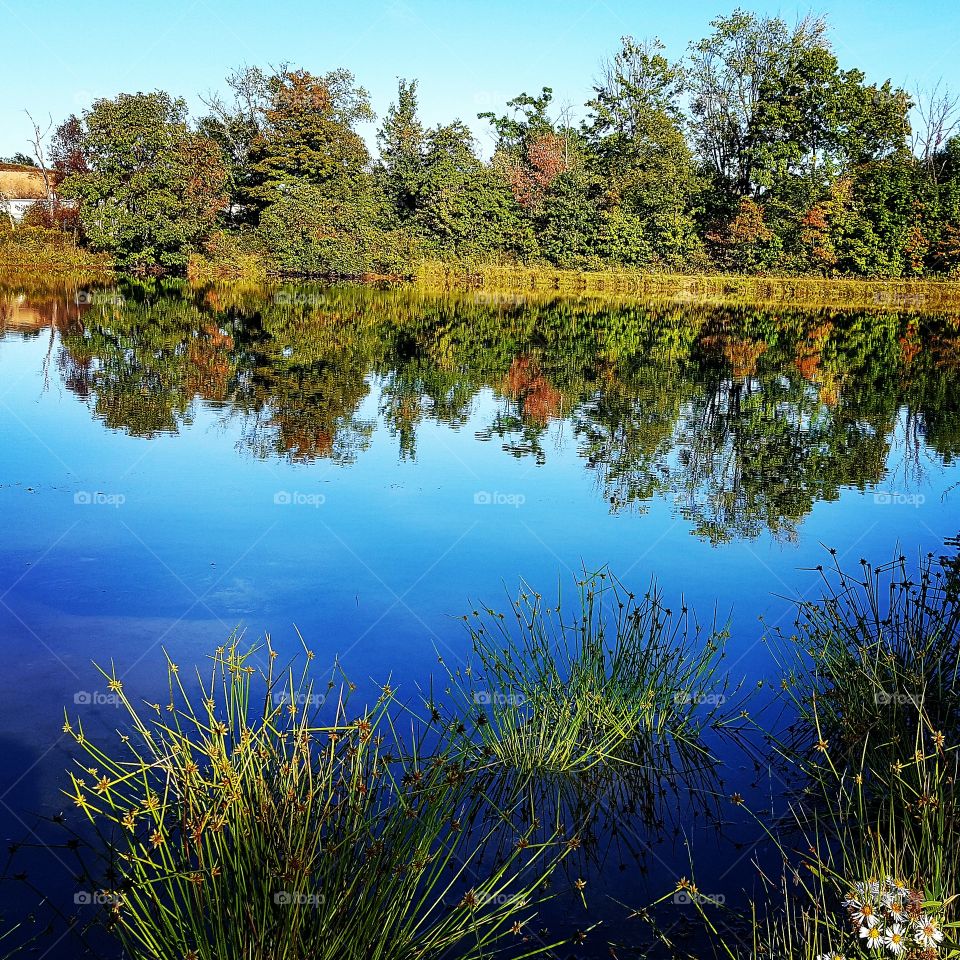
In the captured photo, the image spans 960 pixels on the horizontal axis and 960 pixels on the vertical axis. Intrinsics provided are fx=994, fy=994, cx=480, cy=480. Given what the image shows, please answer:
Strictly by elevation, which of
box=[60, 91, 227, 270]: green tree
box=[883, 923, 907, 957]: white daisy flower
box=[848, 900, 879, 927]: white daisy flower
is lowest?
box=[883, 923, 907, 957]: white daisy flower

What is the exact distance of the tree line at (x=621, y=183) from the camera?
36250 mm

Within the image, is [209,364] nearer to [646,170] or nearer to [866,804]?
[866,804]

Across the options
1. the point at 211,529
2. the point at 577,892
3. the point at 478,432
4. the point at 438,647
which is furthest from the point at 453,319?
the point at 577,892

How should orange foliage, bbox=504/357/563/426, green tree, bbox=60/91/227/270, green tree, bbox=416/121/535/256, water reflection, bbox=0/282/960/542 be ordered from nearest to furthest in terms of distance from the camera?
water reflection, bbox=0/282/960/542
orange foliage, bbox=504/357/563/426
green tree, bbox=60/91/227/270
green tree, bbox=416/121/535/256

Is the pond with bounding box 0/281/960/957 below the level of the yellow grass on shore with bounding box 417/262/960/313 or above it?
below

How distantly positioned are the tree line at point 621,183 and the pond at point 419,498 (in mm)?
17623

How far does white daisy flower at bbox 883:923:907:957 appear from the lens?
210 centimetres

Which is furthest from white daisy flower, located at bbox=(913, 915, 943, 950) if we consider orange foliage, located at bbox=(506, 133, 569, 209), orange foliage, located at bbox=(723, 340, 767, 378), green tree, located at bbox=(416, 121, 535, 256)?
orange foliage, located at bbox=(506, 133, 569, 209)

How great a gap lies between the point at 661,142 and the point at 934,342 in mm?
20941

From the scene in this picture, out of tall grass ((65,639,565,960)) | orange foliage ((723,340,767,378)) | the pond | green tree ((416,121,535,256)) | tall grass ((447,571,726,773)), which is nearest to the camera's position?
tall grass ((65,639,565,960))

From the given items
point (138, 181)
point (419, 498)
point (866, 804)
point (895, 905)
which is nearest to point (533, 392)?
point (419, 498)

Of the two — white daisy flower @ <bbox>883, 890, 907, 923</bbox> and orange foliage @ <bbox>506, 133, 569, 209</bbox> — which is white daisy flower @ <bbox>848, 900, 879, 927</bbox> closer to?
white daisy flower @ <bbox>883, 890, 907, 923</bbox>

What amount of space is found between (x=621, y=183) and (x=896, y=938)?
40115 mm

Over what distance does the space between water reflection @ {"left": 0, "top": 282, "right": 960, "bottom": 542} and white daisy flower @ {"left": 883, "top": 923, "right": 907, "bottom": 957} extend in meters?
5.54
